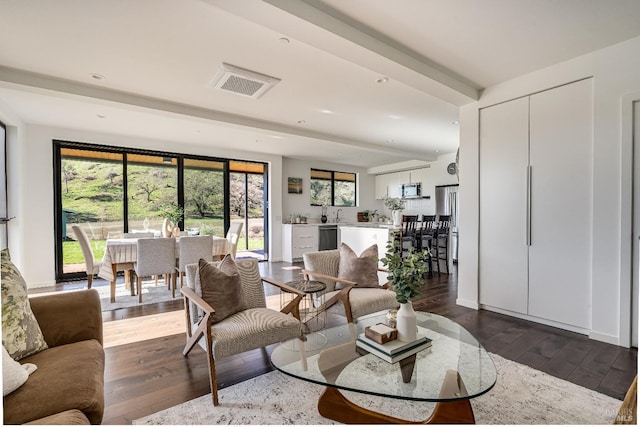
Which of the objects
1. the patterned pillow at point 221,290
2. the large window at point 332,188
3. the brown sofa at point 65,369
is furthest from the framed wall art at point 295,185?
the brown sofa at point 65,369

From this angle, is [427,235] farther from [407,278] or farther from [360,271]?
[407,278]

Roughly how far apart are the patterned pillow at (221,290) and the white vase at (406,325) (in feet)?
3.97

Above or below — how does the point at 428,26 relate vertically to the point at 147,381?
above

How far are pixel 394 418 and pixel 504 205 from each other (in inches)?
112

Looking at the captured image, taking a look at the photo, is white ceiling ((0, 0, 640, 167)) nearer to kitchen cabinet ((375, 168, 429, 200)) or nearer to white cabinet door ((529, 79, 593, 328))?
white cabinet door ((529, 79, 593, 328))

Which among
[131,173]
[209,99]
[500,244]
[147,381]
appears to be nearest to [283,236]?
[131,173]

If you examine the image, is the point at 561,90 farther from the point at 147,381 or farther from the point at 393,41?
the point at 147,381

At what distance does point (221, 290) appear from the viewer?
7.38 ft

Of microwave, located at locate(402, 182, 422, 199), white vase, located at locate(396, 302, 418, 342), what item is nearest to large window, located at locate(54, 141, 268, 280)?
microwave, located at locate(402, 182, 422, 199)

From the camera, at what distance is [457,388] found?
4.66 ft

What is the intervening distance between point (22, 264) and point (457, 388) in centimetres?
609

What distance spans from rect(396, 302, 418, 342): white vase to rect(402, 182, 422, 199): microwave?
6540 mm

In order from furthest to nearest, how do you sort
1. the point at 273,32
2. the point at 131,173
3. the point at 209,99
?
the point at 131,173 → the point at 209,99 → the point at 273,32

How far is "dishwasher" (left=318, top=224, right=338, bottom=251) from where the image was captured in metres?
7.71
